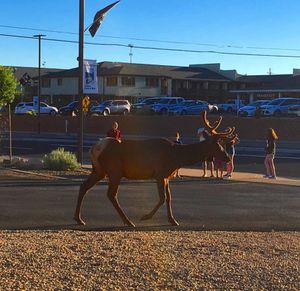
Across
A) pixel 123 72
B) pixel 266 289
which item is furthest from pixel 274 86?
pixel 266 289

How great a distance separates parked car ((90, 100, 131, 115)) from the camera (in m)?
62.1

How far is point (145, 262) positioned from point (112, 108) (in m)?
57.4

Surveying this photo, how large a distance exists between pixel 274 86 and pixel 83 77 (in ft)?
197

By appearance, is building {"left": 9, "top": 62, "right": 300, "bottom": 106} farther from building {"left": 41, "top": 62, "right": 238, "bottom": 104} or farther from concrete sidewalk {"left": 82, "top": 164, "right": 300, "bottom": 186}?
concrete sidewalk {"left": 82, "top": 164, "right": 300, "bottom": 186}

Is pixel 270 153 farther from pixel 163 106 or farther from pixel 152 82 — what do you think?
pixel 152 82

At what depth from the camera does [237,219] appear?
37.6ft

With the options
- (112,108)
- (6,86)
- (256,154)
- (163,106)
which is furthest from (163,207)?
(112,108)

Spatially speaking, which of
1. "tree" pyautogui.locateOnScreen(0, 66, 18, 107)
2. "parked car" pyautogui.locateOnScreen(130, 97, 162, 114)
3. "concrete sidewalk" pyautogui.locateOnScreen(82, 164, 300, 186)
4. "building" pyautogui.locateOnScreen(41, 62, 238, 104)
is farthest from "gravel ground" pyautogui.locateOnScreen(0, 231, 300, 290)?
"building" pyautogui.locateOnScreen(41, 62, 238, 104)

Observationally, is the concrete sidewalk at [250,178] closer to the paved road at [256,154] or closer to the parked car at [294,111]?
the paved road at [256,154]

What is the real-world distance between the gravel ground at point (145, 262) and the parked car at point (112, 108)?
2111 inches

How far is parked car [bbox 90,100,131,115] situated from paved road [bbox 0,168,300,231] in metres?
43.5

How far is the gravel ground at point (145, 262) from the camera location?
566cm

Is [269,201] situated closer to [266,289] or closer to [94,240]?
[94,240]

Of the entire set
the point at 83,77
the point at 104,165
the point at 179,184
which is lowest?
the point at 179,184
